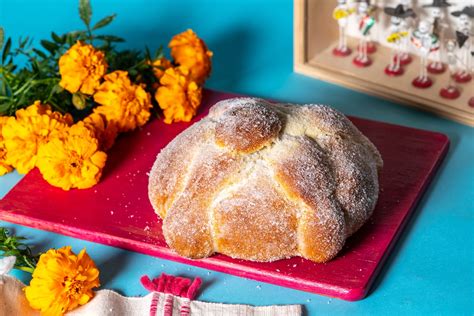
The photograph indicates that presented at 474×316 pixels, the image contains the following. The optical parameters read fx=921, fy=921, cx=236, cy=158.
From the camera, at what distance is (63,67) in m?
1.86

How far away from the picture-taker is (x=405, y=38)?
2135 mm

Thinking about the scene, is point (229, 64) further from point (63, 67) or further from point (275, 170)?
point (275, 170)

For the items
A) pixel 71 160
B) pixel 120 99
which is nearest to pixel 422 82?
pixel 120 99

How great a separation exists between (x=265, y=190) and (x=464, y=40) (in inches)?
25.7

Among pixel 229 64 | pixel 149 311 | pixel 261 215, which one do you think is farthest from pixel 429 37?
pixel 149 311

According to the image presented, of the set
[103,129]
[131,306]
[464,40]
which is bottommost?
[131,306]

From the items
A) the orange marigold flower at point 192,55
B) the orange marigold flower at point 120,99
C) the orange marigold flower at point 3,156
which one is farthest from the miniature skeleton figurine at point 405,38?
the orange marigold flower at point 3,156

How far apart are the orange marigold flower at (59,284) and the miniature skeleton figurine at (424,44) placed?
889 millimetres

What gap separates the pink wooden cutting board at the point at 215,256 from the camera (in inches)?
61.8

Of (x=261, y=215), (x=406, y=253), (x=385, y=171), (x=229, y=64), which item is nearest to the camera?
(x=261, y=215)

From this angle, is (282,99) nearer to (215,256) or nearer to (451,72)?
(451,72)

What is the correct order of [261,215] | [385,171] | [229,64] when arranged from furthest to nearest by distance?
[229,64] → [385,171] → [261,215]

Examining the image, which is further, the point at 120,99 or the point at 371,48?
the point at 371,48

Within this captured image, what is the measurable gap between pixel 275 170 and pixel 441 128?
1.87ft
